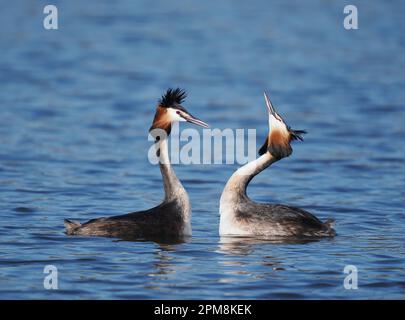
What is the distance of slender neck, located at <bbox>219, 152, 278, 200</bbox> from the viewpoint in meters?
14.3

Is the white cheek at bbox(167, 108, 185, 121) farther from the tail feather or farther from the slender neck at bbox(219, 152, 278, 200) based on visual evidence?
the tail feather

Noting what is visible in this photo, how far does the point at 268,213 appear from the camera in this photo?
550 inches

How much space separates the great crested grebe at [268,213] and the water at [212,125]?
0.27 m

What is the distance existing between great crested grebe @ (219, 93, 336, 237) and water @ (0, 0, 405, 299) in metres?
0.27

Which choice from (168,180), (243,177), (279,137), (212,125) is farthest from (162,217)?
(212,125)

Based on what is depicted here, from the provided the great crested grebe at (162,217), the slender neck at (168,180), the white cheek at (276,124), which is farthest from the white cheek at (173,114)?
the white cheek at (276,124)

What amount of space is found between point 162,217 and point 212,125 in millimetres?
9218

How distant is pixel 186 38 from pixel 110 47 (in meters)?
2.80

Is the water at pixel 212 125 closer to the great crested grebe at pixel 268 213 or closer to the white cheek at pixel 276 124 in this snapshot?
the great crested grebe at pixel 268 213

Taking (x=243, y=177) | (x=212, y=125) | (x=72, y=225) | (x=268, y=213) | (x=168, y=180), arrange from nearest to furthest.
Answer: (x=72, y=225) < (x=268, y=213) < (x=168, y=180) < (x=243, y=177) < (x=212, y=125)

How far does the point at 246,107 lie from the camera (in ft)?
82.4

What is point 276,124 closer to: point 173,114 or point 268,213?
point 268,213
